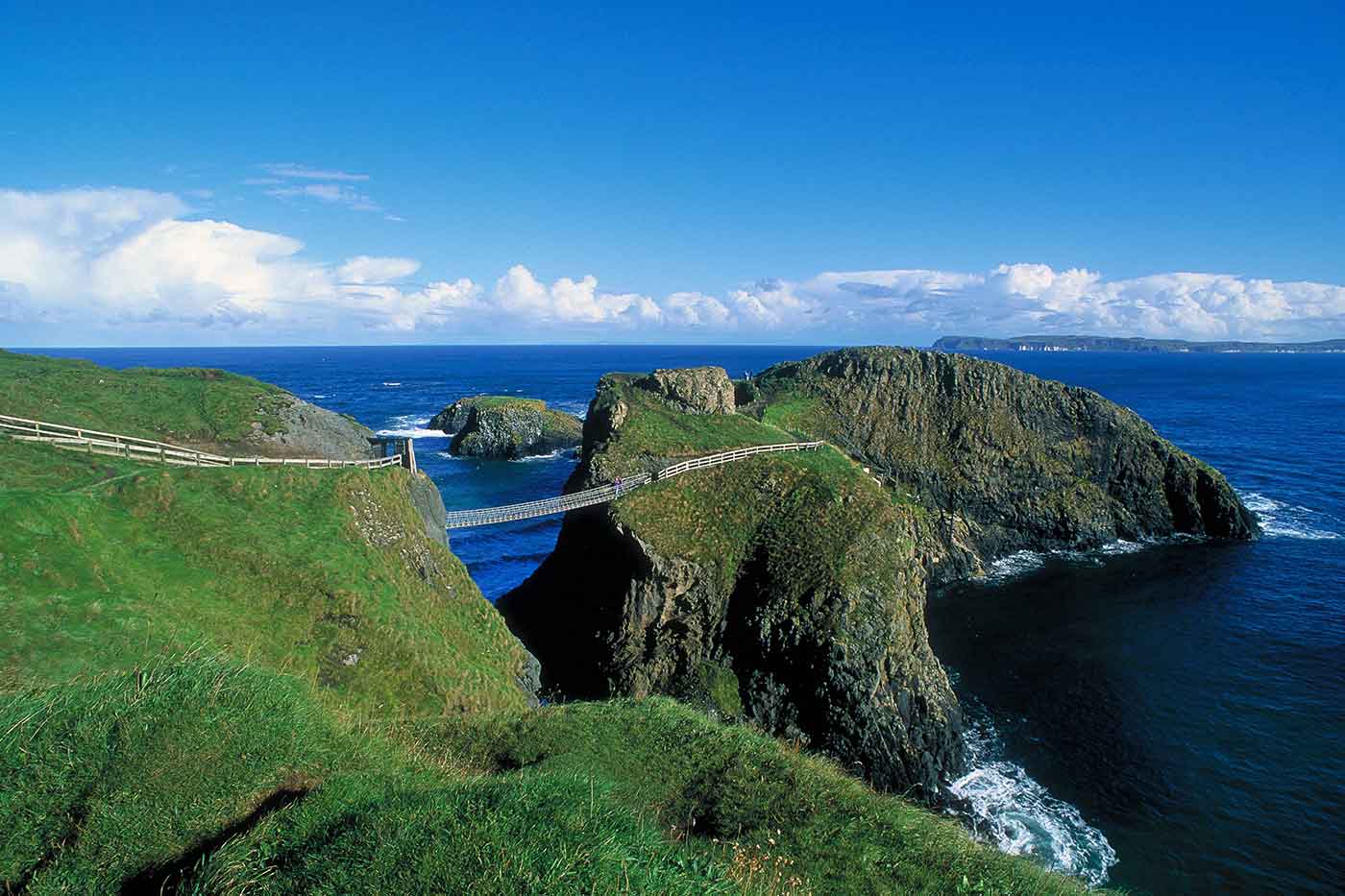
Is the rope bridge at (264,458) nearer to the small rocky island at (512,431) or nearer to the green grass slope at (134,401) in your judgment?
the green grass slope at (134,401)

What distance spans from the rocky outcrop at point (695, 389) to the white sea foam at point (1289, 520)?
52808mm

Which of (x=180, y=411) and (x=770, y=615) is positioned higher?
(x=180, y=411)

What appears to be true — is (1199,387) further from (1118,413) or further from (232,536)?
(232,536)

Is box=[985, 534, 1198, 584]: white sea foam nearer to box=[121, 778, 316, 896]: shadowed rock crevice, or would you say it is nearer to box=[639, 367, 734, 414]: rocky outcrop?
box=[639, 367, 734, 414]: rocky outcrop

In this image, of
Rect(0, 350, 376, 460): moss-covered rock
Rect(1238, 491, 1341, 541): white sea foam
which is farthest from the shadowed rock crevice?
Rect(1238, 491, 1341, 541): white sea foam

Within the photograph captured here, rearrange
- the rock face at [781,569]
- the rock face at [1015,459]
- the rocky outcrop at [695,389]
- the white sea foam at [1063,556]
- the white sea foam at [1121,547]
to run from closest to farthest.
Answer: the rock face at [781,569], the rocky outcrop at [695,389], the white sea foam at [1063,556], the white sea foam at [1121,547], the rock face at [1015,459]

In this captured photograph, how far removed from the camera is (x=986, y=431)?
65125mm

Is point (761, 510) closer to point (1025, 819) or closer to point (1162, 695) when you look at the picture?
point (1025, 819)

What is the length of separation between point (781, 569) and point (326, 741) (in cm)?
2445

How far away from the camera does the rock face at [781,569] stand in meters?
31.3

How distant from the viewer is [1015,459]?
63.9 metres

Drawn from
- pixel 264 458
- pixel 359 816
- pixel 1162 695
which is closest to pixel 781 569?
pixel 1162 695

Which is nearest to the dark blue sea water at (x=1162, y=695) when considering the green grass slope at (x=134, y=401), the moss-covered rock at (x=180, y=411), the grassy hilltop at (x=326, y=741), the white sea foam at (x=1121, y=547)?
the white sea foam at (x=1121, y=547)

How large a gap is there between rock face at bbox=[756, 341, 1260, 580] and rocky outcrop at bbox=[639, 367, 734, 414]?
44.2ft
